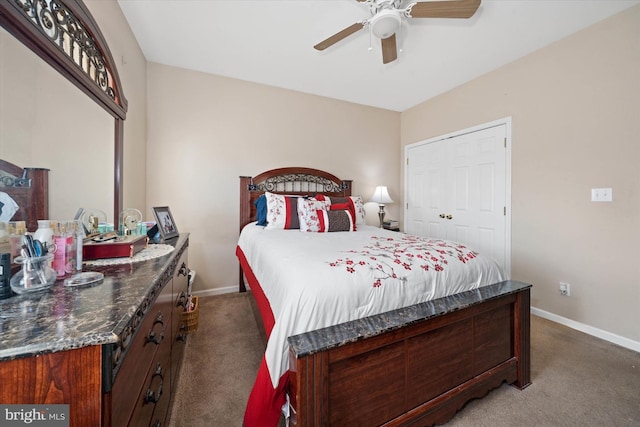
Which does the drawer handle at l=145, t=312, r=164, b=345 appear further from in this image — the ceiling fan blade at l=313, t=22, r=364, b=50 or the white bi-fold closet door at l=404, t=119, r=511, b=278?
the white bi-fold closet door at l=404, t=119, r=511, b=278

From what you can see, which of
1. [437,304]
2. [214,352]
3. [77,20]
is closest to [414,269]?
[437,304]

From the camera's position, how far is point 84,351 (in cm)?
55

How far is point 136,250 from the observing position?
4.39 feet

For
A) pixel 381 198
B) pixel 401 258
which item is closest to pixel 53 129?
pixel 401 258

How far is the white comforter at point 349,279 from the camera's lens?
3.56 ft

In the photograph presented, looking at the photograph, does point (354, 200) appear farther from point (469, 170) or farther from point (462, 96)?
point (462, 96)

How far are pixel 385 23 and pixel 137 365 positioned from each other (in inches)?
90.5

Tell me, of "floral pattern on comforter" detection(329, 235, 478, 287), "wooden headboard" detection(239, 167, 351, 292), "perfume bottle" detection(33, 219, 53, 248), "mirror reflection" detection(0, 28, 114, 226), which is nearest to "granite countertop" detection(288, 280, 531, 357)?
"floral pattern on comforter" detection(329, 235, 478, 287)

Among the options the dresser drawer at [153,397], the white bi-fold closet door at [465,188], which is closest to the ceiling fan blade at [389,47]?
the white bi-fold closet door at [465,188]

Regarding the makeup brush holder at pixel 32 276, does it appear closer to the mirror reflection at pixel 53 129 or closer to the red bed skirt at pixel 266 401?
the mirror reflection at pixel 53 129

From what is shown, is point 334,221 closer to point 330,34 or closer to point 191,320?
point 191,320

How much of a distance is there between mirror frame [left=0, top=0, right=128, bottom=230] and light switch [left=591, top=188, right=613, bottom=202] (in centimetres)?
373

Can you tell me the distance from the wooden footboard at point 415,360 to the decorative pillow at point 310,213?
1506mm

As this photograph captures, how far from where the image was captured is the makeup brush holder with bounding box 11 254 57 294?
74cm
